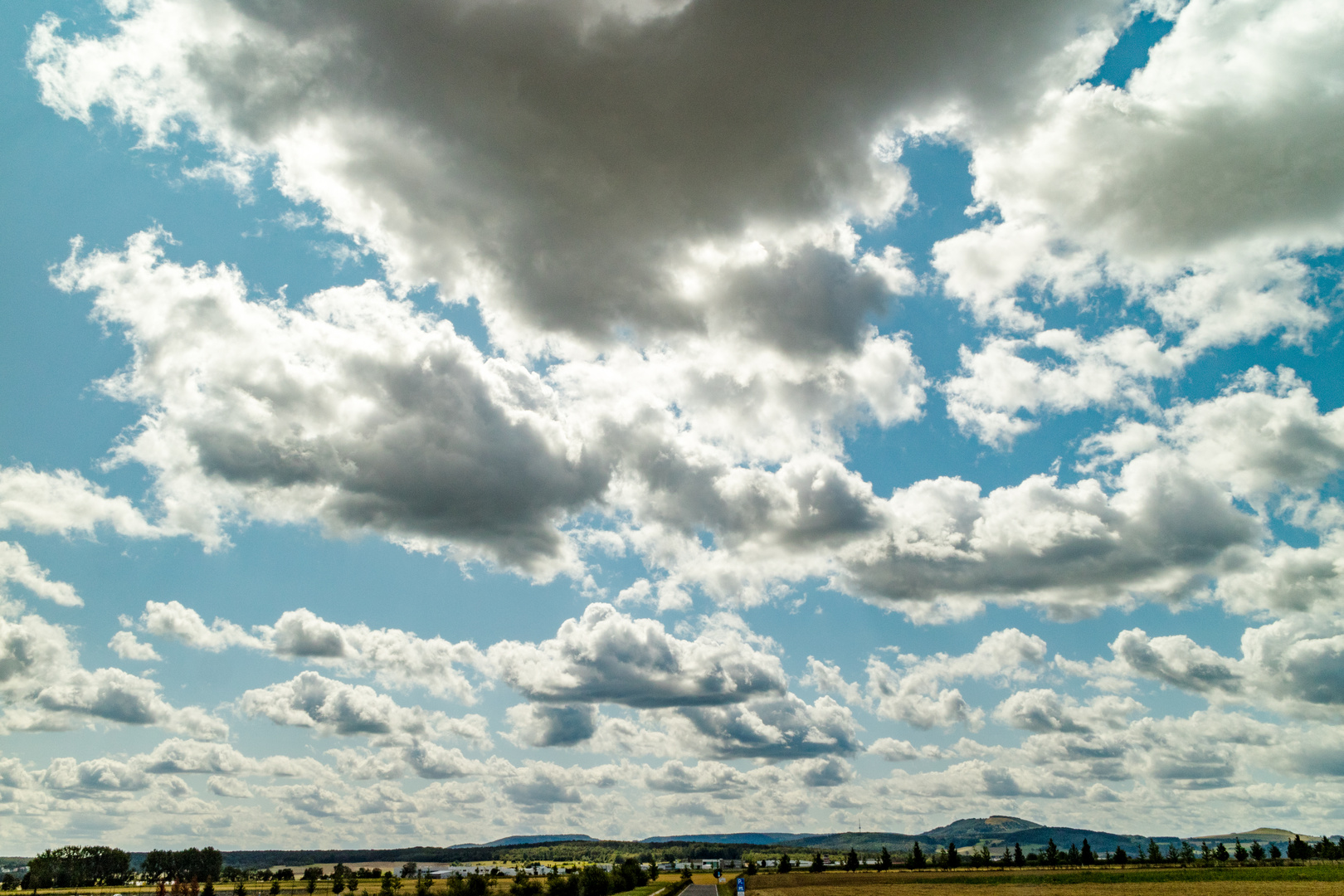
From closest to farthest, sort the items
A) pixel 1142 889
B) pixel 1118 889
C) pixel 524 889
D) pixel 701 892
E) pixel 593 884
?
pixel 524 889 → pixel 593 884 → pixel 1142 889 → pixel 1118 889 → pixel 701 892

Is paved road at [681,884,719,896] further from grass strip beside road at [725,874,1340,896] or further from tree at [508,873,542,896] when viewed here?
tree at [508,873,542,896]

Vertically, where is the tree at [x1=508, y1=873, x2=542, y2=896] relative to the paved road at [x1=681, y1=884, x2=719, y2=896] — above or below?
above

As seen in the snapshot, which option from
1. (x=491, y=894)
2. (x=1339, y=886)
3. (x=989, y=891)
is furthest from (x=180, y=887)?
(x=1339, y=886)

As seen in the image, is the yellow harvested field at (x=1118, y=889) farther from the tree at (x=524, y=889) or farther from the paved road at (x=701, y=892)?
the tree at (x=524, y=889)

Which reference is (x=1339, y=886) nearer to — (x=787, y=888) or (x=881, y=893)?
(x=881, y=893)

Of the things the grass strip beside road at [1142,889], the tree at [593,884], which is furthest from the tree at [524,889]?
the grass strip beside road at [1142,889]

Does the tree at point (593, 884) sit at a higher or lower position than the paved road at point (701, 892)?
higher

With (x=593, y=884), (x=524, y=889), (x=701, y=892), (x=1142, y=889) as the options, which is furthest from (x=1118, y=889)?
(x=524, y=889)

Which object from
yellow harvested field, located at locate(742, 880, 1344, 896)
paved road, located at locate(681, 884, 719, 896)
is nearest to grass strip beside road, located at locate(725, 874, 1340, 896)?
yellow harvested field, located at locate(742, 880, 1344, 896)

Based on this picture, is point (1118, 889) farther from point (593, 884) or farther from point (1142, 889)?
point (593, 884)

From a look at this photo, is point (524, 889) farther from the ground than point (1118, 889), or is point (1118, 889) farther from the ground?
point (524, 889)

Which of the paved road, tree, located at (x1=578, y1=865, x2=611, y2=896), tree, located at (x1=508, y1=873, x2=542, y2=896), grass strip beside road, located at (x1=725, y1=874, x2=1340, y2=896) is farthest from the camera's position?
the paved road

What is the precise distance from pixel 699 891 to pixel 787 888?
17.9 metres

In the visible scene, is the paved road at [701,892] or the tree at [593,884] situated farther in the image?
the paved road at [701,892]
